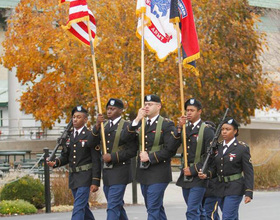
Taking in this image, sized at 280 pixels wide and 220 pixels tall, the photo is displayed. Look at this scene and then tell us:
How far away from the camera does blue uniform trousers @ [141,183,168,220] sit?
11.4 meters

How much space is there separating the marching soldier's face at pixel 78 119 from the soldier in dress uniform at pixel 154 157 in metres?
0.96

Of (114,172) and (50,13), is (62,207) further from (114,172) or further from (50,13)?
(50,13)

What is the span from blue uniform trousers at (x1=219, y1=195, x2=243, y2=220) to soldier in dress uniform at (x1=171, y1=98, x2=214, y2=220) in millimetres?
446

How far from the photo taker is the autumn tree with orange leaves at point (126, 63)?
88.4 ft

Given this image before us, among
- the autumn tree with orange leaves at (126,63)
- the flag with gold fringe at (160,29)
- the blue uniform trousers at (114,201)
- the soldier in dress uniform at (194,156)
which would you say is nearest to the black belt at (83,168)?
the blue uniform trousers at (114,201)

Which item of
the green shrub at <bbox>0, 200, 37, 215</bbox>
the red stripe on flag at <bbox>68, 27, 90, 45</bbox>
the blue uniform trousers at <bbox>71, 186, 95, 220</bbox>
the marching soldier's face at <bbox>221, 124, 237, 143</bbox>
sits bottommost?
the green shrub at <bbox>0, 200, 37, 215</bbox>

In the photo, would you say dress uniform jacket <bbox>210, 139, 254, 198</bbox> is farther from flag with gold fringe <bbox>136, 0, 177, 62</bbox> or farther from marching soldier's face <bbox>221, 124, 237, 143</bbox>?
flag with gold fringe <bbox>136, 0, 177, 62</bbox>

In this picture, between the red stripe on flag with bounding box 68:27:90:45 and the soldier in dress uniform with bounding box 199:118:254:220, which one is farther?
the red stripe on flag with bounding box 68:27:90:45

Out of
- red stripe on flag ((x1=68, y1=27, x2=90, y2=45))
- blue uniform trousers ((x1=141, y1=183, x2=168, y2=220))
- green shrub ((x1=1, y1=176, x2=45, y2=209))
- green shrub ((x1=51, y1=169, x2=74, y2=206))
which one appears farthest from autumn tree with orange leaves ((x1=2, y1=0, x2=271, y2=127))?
blue uniform trousers ((x1=141, y1=183, x2=168, y2=220))

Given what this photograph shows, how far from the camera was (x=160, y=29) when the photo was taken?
1325cm

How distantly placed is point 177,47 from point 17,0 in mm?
37434

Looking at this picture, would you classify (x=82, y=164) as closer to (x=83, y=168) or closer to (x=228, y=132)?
(x=83, y=168)

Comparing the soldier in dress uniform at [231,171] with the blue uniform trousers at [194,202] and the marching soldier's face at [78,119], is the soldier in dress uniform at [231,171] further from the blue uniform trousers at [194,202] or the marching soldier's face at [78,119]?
the marching soldier's face at [78,119]

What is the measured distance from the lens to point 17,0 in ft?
160
